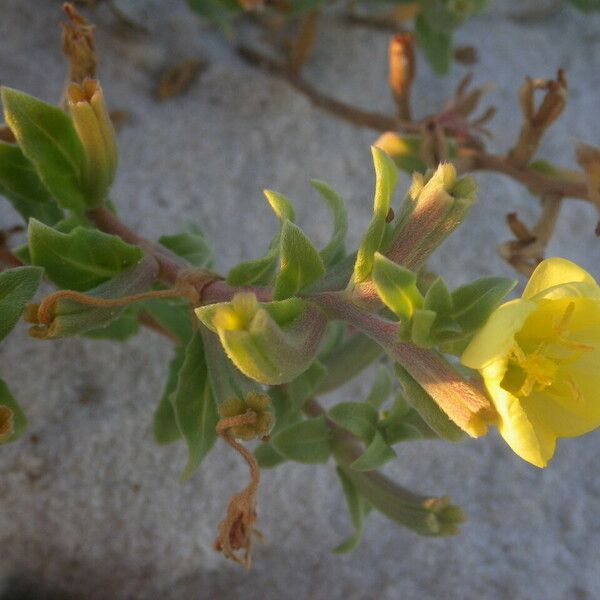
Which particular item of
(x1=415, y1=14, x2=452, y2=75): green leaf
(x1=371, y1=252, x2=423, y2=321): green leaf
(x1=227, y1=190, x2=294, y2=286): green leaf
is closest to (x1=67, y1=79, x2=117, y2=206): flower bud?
(x1=227, y1=190, x2=294, y2=286): green leaf

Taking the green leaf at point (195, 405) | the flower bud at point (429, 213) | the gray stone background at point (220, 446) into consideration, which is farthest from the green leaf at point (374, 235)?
the gray stone background at point (220, 446)

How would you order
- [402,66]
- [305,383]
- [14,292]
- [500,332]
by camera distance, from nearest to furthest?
[500,332]
[14,292]
[305,383]
[402,66]

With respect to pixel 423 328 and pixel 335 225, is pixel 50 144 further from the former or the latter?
pixel 423 328

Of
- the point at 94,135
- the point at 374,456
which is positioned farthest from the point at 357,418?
the point at 94,135

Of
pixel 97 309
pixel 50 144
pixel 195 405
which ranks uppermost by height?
pixel 50 144

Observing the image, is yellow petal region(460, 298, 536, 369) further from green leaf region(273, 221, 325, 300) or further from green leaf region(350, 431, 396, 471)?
green leaf region(350, 431, 396, 471)

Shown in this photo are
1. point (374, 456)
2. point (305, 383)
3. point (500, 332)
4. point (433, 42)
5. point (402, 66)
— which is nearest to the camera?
point (500, 332)

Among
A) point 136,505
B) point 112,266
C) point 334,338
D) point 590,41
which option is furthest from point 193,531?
point 590,41
